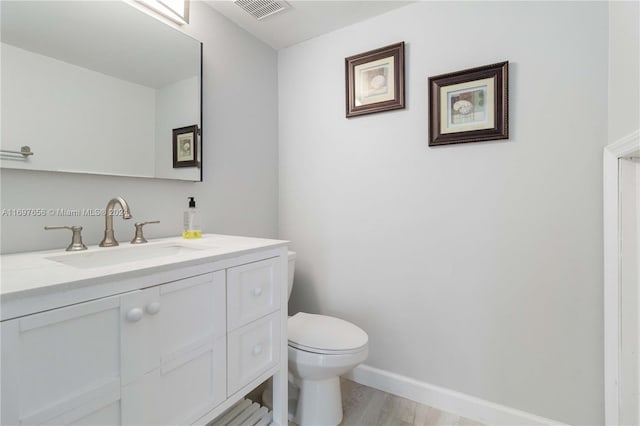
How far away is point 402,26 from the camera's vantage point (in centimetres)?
166

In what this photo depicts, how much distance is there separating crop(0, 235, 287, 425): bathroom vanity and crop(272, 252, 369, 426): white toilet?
16 cm

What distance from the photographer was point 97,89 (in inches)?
47.2

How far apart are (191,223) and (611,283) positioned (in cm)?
187

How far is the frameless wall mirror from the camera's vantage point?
101 cm

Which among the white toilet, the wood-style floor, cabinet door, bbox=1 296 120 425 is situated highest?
cabinet door, bbox=1 296 120 425

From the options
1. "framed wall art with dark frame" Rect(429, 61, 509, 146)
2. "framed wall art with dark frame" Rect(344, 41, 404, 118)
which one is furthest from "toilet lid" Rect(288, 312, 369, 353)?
"framed wall art with dark frame" Rect(344, 41, 404, 118)

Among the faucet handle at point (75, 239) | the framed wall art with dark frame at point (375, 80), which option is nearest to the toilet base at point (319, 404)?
Result: the faucet handle at point (75, 239)

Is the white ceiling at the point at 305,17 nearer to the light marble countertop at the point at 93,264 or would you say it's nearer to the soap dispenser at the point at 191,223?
the soap dispenser at the point at 191,223

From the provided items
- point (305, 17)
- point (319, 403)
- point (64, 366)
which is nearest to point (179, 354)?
point (64, 366)

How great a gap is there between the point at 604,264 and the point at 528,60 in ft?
3.20

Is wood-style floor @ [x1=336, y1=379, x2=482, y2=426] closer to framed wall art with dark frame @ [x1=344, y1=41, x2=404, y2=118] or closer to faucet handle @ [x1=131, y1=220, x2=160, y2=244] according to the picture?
faucet handle @ [x1=131, y1=220, x2=160, y2=244]

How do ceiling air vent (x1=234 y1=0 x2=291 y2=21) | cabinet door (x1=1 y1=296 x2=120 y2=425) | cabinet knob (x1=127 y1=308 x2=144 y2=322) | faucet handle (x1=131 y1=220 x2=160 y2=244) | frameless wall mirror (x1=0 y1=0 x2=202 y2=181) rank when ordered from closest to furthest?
cabinet door (x1=1 y1=296 x2=120 y2=425) → cabinet knob (x1=127 y1=308 x2=144 y2=322) → frameless wall mirror (x1=0 y1=0 x2=202 y2=181) → faucet handle (x1=131 y1=220 x2=160 y2=244) → ceiling air vent (x1=234 y1=0 x2=291 y2=21)

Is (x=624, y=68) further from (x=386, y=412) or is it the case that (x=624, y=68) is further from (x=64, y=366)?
(x=64, y=366)

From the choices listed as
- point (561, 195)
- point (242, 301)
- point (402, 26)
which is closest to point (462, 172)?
point (561, 195)
